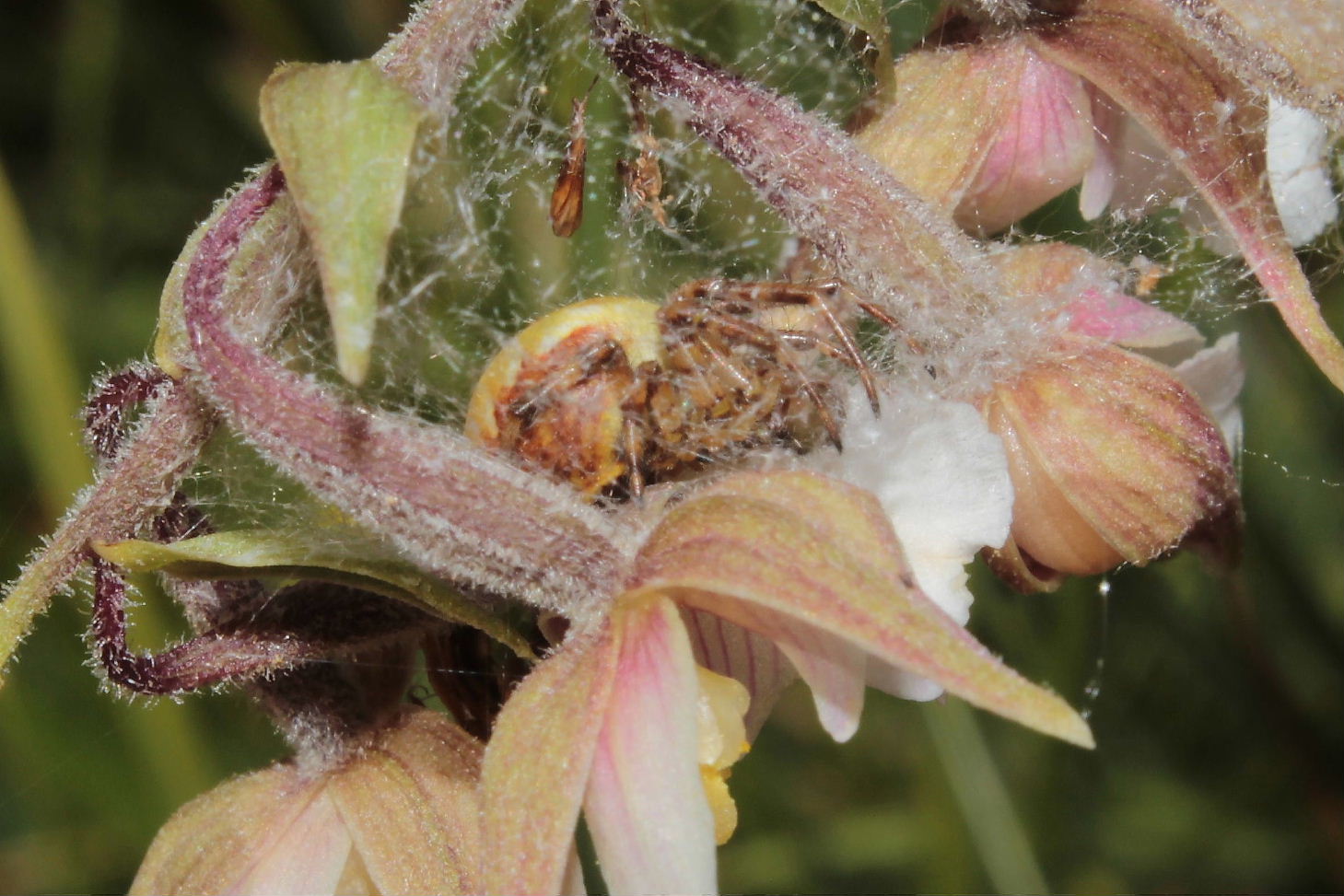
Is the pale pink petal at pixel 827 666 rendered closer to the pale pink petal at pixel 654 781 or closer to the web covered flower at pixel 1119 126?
the pale pink petal at pixel 654 781

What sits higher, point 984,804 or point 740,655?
point 740,655

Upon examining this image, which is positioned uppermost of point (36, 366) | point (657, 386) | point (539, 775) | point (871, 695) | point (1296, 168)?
point (36, 366)

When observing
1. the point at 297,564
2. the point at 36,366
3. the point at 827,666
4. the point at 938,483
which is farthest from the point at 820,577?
the point at 36,366

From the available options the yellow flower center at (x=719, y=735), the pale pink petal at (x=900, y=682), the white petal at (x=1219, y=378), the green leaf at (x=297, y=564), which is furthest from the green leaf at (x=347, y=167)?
the white petal at (x=1219, y=378)

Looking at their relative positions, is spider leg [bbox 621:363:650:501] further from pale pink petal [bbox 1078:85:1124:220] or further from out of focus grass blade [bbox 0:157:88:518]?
out of focus grass blade [bbox 0:157:88:518]

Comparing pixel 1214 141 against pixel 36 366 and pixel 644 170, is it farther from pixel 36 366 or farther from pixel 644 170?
pixel 36 366

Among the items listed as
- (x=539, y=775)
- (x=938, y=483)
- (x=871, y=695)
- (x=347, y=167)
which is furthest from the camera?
(x=871, y=695)
